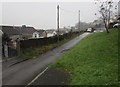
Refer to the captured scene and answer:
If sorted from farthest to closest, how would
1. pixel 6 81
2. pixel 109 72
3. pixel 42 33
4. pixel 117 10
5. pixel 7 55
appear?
pixel 42 33, pixel 117 10, pixel 7 55, pixel 6 81, pixel 109 72

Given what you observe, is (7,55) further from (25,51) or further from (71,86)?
(71,86)

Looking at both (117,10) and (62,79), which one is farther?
(117,10)

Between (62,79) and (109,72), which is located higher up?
(109,72)

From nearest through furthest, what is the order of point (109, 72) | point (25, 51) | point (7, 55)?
point (109, 72)
point (7, 55)
point (25, 51)

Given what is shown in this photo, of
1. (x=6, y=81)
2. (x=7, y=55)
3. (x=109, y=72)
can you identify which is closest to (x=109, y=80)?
(x=109, y=72)

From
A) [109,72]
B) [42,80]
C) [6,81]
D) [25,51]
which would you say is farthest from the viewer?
[25,51]

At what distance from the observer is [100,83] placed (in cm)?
561

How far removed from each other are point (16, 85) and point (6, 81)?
3.53ft

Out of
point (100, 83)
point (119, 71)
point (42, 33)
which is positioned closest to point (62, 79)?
point (100, 83)

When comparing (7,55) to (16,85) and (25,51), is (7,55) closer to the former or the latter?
(25,51)

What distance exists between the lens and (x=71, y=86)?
19.2ft

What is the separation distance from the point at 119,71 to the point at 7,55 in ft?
36.2

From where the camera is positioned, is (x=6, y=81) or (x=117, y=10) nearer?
(x=6, y=81)

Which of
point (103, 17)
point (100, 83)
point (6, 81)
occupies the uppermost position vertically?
point (103, 17)
